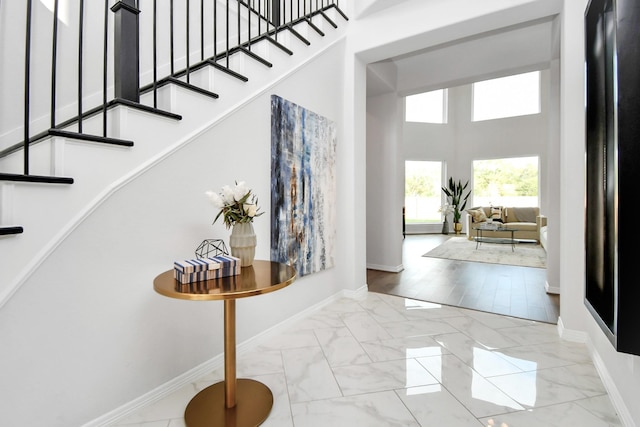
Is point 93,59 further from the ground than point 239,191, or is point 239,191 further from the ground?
point 93,59

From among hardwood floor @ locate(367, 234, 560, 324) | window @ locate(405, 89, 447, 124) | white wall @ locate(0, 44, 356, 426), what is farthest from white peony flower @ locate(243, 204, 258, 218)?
window @ locate(405, 89, 447, 124)

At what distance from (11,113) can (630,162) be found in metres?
3.01

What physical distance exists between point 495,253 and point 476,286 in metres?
2.73

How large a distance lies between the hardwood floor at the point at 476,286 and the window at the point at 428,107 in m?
5.86

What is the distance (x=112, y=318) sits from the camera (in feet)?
4.94

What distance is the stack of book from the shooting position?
140 cm

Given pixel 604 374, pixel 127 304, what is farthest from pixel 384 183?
pixel 127 304

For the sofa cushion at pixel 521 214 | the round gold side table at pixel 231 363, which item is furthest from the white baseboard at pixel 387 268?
the sofa cushion at pixel 521 214

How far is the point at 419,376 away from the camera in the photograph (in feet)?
6.39

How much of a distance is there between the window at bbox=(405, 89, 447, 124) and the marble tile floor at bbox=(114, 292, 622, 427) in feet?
26.6

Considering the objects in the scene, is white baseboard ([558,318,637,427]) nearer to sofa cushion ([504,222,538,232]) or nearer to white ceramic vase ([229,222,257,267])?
white ceramic vase ([229,222,257,267])

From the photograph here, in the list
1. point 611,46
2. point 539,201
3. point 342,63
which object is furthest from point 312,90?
point 539,201

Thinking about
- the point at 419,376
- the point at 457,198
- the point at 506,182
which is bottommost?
the point at 419,376

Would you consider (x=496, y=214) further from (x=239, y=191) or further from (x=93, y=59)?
(x=93, y=59)
